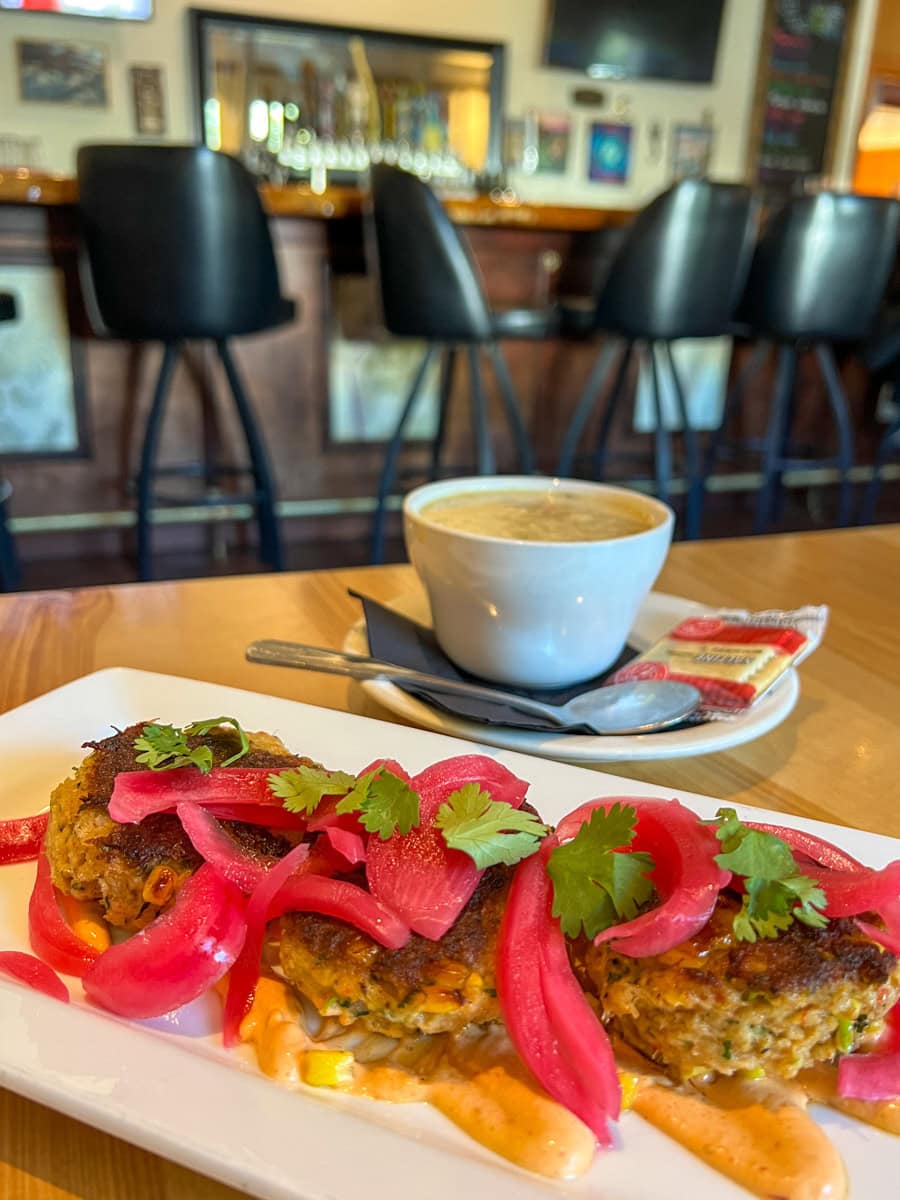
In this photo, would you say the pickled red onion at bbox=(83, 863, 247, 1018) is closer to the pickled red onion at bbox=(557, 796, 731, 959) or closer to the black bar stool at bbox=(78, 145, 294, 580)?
the pickled red onion at bbox=(557, 796, 731, 959)

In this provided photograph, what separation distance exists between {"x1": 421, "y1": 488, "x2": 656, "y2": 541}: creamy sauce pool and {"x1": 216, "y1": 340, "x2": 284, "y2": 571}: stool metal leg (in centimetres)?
180

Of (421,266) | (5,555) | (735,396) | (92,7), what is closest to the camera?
(5,555)

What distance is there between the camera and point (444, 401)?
316 centimetres

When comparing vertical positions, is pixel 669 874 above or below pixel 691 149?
below

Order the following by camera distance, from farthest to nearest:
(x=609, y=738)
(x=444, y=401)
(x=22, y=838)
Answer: (x=444, y=401), (x=609, y=738), (x=22, y=838)

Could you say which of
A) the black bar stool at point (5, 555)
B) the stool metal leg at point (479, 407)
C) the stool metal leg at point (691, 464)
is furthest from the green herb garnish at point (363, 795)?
the stool metal leg at point (691, 464)

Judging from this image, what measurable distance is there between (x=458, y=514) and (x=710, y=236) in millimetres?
2131

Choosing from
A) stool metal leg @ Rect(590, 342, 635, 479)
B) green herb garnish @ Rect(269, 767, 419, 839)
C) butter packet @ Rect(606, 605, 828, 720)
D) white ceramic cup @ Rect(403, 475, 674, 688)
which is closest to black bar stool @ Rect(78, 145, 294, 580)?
stool metal leg @ Rect(590, 342, 635, 479)

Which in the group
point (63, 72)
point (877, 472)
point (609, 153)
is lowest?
point (877, 472)

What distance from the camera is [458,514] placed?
3.15 ft

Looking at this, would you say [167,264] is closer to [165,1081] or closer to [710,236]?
[710,236]

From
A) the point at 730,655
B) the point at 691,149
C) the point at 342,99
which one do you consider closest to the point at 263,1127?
the point at 730,655

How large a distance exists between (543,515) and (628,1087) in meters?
0.61

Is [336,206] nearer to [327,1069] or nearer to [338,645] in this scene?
[338,645]
